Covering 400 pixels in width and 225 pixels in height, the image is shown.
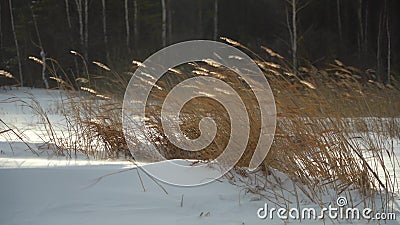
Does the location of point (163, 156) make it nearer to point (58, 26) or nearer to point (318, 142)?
point (318, 142)

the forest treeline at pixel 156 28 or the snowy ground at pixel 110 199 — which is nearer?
the snowy ground at pixel 110 199

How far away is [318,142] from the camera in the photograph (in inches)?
96.8

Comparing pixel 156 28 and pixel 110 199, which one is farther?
pixel 156 28

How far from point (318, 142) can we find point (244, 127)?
395 millimetres

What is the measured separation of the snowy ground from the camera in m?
2.04

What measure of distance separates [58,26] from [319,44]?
8.32 meters

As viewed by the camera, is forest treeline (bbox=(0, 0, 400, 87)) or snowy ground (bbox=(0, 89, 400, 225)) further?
forest treeline (bbox=(0, 0, 400, 87))

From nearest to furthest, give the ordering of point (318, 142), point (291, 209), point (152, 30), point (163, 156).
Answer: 1. point (291, 209)
2. point (318, 142)
3. point (163, 156)
4. point (152, 30)

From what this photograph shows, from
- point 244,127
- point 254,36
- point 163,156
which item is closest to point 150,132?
point 163,156

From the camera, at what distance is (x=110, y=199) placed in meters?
2.17

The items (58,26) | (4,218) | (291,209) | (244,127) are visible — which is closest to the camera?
(4,218)

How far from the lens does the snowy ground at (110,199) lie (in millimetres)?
2035

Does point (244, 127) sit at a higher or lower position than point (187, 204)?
higher

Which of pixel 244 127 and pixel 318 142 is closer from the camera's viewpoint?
pixel 318 142
